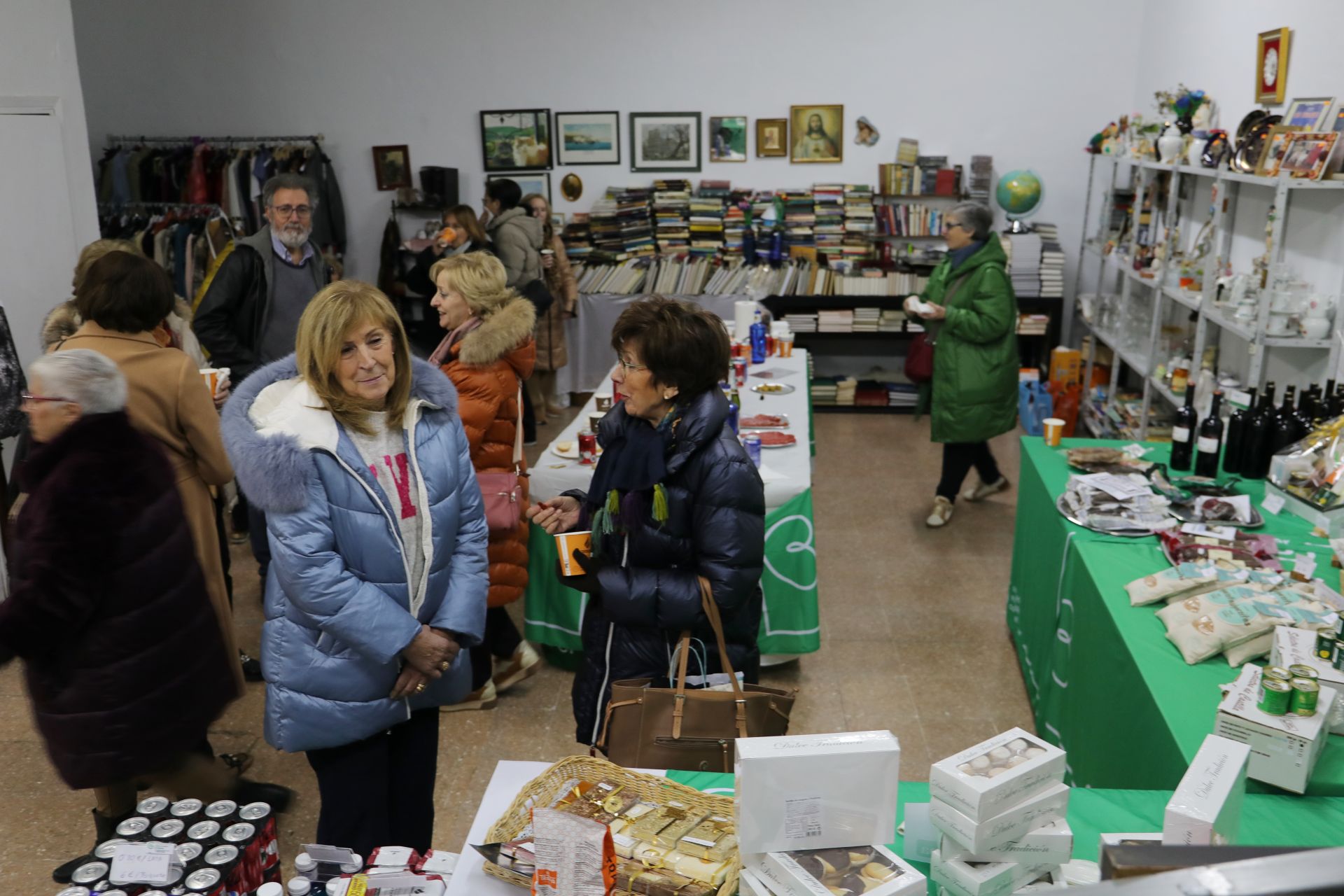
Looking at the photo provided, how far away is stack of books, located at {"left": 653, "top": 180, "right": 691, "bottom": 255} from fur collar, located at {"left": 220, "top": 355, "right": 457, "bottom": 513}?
246 inches

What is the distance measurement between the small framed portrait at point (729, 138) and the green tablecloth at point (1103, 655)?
183 inches

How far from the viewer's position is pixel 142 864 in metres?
1.68

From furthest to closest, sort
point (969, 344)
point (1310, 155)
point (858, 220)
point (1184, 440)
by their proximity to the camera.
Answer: point (858, 220)
point (969, 344)
point (1310, 155)
point (1184, 440)

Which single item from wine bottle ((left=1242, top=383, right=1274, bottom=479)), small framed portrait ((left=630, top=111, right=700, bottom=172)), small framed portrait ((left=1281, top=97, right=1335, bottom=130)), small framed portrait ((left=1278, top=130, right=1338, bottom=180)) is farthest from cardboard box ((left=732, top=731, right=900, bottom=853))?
small framed portrait ((left=630, top=111, right=700, bottom=172))

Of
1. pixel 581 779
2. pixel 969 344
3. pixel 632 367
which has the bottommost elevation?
pixel 581 779

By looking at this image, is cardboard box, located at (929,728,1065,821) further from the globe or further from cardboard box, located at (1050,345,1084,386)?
the globe

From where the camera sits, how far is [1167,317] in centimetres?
659

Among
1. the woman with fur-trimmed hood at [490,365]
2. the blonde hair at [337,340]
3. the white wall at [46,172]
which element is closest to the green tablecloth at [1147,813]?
the blonde hair at [337,340]

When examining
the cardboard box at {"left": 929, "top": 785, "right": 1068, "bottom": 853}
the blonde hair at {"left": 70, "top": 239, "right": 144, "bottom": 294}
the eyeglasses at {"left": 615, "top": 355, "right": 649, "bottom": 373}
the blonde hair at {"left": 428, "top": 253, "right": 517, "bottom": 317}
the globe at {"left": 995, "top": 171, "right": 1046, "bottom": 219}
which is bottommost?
the cardboard box at {"left": 929, "top": 785, "right": 1068, "bottom": 853}

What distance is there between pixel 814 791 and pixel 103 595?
66.0 inches

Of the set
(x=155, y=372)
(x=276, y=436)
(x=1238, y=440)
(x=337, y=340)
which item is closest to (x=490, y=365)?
(x=155, y=372)

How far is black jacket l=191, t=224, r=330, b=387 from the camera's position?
4.18m

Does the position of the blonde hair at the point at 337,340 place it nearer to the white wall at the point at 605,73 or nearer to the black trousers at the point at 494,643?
the black trousers at the point at 494,643

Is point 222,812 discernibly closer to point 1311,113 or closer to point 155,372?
point 155,372
